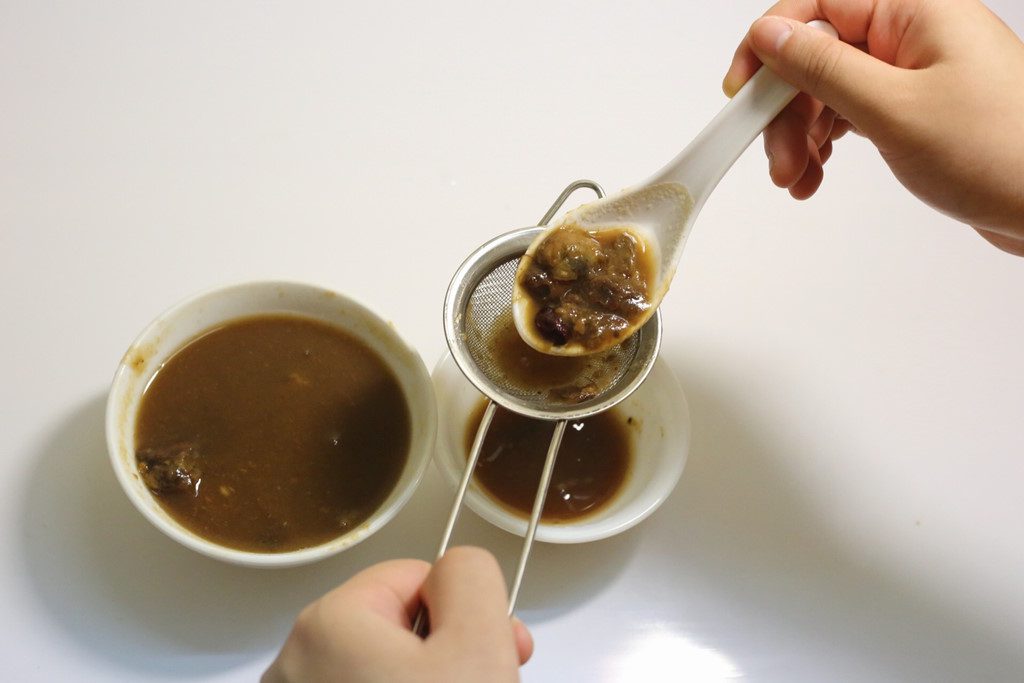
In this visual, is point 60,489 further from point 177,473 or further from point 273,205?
point 273,205

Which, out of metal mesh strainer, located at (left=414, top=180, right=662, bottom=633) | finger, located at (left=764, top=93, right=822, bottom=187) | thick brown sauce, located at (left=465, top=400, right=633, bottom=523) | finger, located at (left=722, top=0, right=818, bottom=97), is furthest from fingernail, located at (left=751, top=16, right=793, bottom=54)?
thick brown sauce, located at (left=465, top=400, right=633, bottom=523)

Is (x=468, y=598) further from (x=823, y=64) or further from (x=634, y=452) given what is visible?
(x=823, y=64)

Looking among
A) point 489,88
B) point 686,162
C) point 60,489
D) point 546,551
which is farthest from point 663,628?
point 489,88

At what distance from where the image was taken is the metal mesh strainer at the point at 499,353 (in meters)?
1.45

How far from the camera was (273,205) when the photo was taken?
1930 millimetres

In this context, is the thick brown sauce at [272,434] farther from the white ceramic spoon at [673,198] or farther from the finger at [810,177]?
the finger at [810,177]

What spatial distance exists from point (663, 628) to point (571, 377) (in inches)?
20.3

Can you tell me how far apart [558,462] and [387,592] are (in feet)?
1.82

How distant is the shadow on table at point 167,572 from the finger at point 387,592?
40 centimetres

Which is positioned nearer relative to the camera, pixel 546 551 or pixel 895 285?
pixel 546 551

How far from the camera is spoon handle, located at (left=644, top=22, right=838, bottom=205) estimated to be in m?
1.48

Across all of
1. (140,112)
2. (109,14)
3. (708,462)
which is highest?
(109,14)

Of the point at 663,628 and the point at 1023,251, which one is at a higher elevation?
the point at 1023,251

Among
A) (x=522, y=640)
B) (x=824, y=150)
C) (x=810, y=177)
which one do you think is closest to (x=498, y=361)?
(x=522, y=640)
